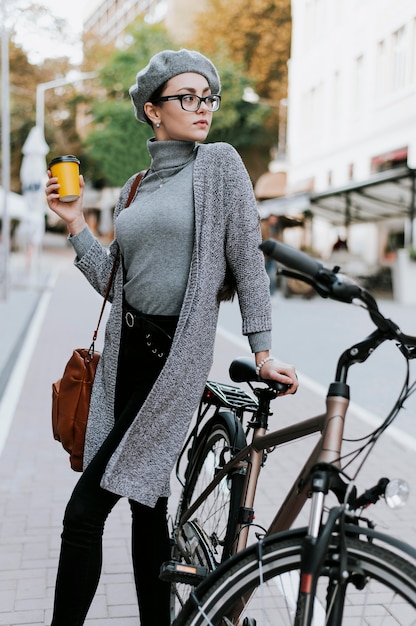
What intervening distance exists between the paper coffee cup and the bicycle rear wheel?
870mm

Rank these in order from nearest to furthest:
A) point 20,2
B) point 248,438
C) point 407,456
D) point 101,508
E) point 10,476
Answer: point 101,508 < point 248,438 < point 10,476 < point 407,456 < point 20,2

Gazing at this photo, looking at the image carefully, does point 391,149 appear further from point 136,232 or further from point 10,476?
point 136,232

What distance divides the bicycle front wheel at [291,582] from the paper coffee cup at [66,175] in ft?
4.26

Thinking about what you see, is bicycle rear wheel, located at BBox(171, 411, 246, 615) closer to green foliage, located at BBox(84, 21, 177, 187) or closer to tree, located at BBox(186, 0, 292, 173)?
green foliage, located at BBox(84, 21, 177, 187)

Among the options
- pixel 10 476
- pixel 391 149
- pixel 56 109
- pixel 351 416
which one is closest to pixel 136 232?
pixel 10 476

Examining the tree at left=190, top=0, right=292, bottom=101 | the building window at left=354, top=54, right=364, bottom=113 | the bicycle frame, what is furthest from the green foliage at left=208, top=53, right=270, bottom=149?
the bicycle frame

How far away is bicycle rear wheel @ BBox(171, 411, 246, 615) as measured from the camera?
2.51 m

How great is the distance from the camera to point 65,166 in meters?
2.64

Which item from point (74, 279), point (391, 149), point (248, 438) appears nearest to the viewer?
point (248, 438)

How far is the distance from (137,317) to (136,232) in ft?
0.83

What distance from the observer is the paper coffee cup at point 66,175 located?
2.64m

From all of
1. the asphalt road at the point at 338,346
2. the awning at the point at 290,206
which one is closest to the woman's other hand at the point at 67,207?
the asphalt road at the point at 338,346

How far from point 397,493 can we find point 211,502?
39.7 inches

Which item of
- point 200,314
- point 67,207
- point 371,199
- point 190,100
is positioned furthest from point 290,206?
point 200,314
